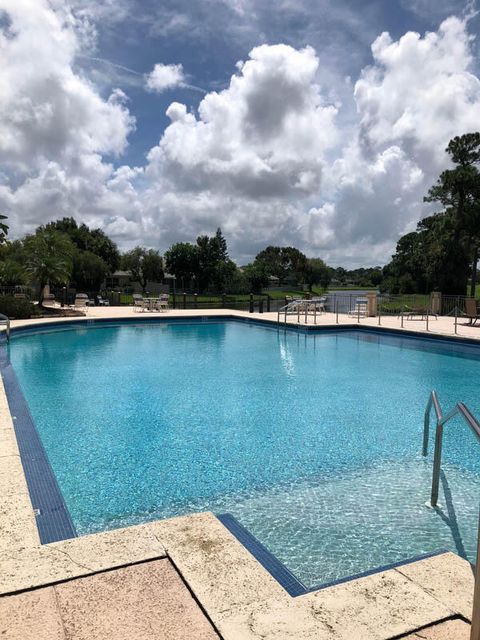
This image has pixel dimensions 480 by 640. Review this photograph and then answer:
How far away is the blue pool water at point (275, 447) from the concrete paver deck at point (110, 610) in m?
1.27

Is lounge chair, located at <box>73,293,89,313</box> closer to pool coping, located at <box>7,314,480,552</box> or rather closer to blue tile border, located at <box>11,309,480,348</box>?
blue tile border, located at <box>11,309,480,348</box>

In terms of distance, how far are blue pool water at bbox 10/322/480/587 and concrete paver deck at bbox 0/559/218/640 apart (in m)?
1.27

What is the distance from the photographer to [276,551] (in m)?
3.51

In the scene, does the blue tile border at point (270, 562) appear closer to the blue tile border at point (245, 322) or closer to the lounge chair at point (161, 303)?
the blue tile border at point (245, 322)

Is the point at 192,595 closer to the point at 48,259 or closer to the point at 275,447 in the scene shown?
the point at 275,447

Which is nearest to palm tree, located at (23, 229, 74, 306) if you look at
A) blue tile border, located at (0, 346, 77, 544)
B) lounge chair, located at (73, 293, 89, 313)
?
lounge chair, located at (73, 293, 89, 313)

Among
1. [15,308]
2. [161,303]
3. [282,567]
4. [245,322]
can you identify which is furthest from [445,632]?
[161,303]

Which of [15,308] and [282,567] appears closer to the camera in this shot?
[282,567]

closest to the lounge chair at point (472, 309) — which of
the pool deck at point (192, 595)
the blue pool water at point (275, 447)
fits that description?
the blue pool water at point (275, 447)

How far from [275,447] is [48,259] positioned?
18.4 m

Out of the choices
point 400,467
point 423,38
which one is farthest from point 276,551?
point 423,38

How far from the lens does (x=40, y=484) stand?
412cm

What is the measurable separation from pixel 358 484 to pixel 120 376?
249 inches

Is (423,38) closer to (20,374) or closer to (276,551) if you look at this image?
(20,374)
